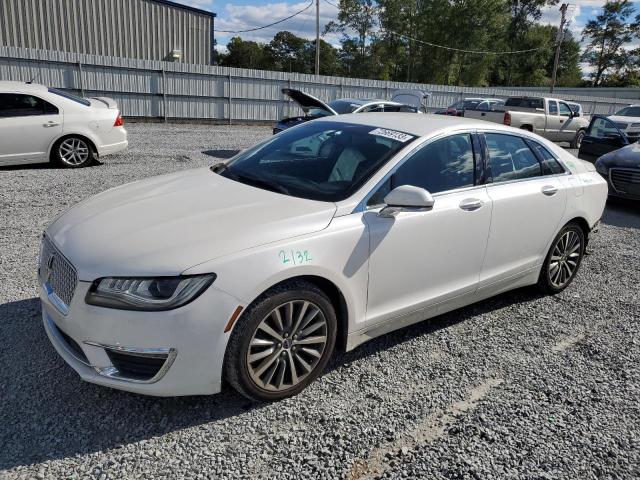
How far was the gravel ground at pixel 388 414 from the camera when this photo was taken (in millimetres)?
2490

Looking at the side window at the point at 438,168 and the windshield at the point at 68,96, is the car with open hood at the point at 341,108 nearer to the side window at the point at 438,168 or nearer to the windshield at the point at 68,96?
the windshield at the point at 68,96

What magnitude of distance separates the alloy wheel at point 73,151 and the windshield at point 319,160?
6.28 m

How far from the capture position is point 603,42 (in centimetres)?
7069

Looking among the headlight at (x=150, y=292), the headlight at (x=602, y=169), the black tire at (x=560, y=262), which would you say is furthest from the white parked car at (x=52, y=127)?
the headlight at (x=602, y=169)

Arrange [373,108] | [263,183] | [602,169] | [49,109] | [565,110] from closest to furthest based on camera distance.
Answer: [263,183] < [49,109] < [602,169] < [373,108] < [565,110]

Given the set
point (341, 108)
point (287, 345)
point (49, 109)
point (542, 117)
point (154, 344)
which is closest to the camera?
point (154, 344)

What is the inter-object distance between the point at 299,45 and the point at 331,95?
236ft

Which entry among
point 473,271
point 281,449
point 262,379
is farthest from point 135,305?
point 473,271

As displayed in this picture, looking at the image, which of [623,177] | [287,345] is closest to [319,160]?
[287,345]

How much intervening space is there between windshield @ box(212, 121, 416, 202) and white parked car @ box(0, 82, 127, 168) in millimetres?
6241

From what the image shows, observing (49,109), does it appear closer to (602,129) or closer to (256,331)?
(256,331)

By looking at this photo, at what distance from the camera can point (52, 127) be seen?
29.0 ft

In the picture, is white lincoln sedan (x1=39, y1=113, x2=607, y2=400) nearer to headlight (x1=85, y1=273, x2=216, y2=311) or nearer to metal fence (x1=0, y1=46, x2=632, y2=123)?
headlight (x1=85, y1=273, x2=216, y2=311)

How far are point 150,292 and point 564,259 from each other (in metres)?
3.78
